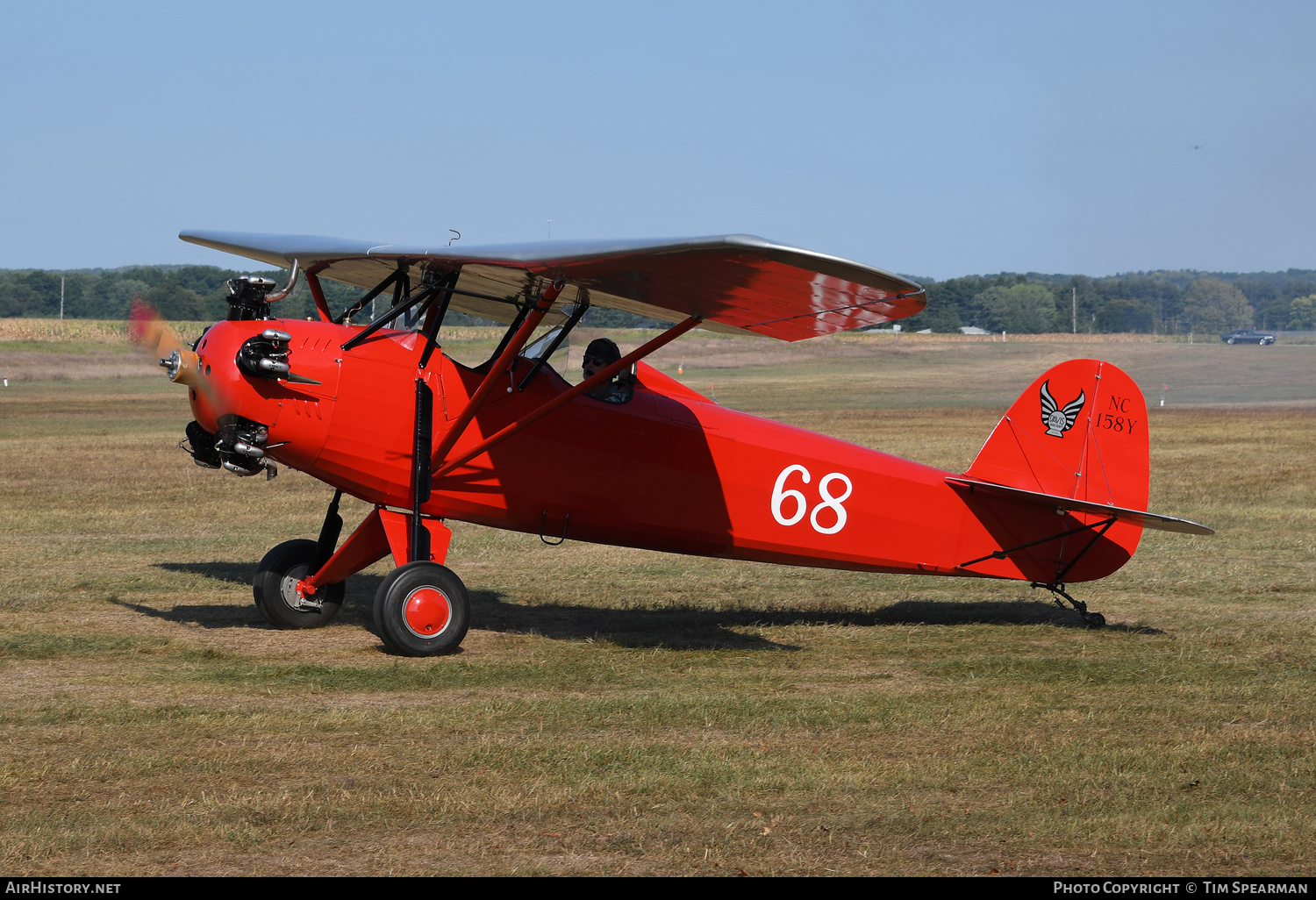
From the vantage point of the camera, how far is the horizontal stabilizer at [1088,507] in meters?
9.48

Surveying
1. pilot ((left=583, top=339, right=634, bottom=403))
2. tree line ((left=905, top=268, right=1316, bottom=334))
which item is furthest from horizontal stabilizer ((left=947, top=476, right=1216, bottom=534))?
tree line ((left=905, top=268, right=1316, bottom=334))

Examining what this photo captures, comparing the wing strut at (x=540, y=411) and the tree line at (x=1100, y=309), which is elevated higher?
the tree line at (x=1100, y=309)

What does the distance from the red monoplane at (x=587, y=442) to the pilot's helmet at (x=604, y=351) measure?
18 centimetres

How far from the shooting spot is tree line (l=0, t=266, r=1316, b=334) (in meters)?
94.2

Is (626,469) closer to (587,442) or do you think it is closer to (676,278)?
Answer: (587,442)

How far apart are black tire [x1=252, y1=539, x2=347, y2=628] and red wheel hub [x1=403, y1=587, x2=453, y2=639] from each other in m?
1.57

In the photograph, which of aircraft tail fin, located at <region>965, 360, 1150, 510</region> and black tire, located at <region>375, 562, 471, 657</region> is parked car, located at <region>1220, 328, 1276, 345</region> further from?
black tire, located at <region>375, 562, 471, 657</region>

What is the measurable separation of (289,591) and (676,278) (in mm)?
4200

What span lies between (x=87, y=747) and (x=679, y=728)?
3.14m

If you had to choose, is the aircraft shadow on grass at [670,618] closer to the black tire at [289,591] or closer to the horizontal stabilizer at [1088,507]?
the black tire at [289,591]
